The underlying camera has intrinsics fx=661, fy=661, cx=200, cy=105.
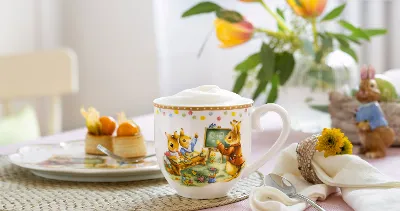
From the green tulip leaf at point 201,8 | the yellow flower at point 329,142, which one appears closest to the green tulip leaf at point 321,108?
the green tulip leaf at point 201,8

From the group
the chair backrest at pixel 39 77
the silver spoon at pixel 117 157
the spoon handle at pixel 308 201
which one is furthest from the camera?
the chair backrest at pixel 39 77

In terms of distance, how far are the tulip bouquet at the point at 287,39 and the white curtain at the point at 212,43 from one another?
1303mm

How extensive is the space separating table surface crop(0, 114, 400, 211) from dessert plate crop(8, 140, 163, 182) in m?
0.15

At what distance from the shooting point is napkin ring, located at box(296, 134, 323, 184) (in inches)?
31.2

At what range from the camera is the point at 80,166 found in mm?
881

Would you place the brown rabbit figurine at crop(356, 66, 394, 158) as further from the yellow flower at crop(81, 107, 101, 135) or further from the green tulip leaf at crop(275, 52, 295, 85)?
the yellow flower at crop(81, 107, 101, 135)

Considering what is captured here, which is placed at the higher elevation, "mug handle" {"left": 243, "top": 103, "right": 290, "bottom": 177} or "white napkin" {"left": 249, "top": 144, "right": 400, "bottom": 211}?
"mug handle" {"left": 243, "top": 103, "right": 290, "bottom": 177}

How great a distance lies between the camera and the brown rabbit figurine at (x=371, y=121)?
0.97m

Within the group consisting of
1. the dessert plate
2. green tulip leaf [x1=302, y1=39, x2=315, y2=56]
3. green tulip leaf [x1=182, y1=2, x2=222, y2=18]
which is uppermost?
green tulip leaf [x1=182, y1=2, x2=222, y2=18]

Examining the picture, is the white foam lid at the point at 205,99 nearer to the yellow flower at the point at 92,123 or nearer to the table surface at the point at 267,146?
the table surface at the point at 267,146

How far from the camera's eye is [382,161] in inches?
38.4

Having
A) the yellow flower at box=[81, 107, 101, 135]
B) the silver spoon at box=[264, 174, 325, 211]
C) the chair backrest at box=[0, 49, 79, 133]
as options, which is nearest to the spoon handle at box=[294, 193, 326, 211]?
the silver spoon at box=[264, 174, 325, 211]

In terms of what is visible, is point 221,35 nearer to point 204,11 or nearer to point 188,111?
point 204,11

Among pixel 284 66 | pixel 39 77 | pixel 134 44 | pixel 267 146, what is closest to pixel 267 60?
pixel 284 66
